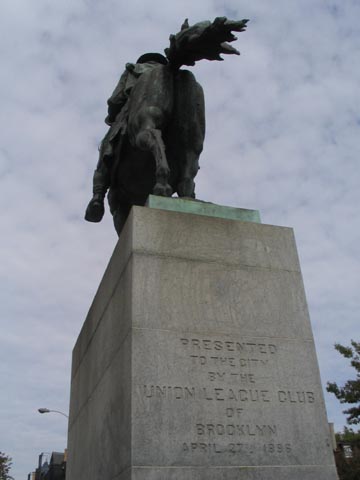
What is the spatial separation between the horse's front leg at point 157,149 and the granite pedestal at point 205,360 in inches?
29.5

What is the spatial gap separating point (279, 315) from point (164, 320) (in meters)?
1.43

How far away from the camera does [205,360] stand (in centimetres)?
556

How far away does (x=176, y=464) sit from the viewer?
4.92m

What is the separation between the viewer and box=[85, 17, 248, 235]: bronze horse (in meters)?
7.39

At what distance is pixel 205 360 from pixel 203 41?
14.7 ft

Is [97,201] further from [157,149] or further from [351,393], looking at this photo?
[351,393]

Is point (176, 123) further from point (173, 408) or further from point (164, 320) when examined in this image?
point (173, 408)

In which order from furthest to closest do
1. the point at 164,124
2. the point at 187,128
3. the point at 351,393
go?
the point at 351,393 < the point at 187,128 < the point at 164,124

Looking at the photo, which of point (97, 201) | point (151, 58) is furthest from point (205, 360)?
point (151, 58)

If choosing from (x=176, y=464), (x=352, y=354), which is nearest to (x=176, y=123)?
(x=176, y=464)

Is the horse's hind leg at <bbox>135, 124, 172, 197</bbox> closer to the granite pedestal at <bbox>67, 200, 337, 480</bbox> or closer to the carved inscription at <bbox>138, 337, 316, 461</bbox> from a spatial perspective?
the granite pedestal at <bbox>67, 200, 337, 480</bbox>

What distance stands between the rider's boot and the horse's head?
7.45ft

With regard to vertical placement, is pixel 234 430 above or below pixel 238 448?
above

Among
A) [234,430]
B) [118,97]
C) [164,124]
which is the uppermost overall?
[118,97]
